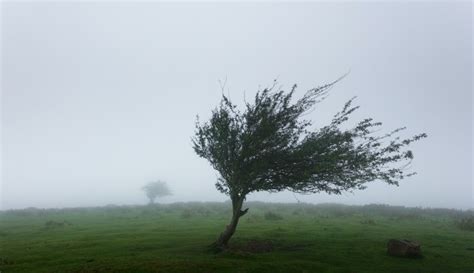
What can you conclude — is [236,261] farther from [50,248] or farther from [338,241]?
[50,248]

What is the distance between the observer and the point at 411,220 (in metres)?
58.9

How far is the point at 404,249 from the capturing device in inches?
1075

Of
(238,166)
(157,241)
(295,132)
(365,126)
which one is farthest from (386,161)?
(157,241)

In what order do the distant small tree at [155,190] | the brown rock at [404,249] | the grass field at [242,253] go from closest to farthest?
the grass field at [242,253], the brown rock at [404,249], the distant small tree at [155,190]

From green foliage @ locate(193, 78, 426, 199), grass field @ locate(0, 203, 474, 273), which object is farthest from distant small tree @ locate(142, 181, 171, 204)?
green foliage @ locate(193, 78, 426, 199)

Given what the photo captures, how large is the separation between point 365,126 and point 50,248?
95.5 ft

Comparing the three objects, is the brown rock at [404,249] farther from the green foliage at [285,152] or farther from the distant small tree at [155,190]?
the distant small tree at [155,190]

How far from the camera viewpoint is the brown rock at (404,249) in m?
27.1

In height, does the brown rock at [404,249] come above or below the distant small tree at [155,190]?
below

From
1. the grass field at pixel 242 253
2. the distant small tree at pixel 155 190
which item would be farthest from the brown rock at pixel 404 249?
the distant small tree at pixel 155 190

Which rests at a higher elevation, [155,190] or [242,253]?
[155,190]

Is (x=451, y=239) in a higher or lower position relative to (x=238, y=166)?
lower

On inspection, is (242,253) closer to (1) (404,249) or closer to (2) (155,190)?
(1) (404,249)

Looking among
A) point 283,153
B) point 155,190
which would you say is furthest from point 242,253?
point 155,190
